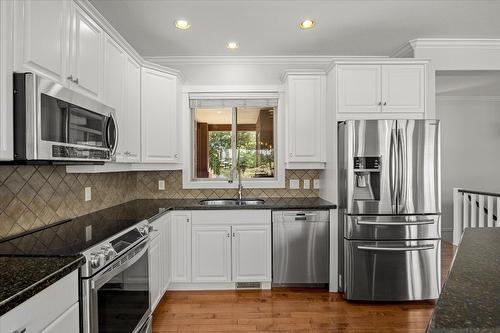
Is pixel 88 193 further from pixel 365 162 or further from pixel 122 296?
pixel 365 162

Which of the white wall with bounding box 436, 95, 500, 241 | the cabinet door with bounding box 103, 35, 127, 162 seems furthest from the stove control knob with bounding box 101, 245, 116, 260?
the white wall with bounding box 436, 95, 500, 241

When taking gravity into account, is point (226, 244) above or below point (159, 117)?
below

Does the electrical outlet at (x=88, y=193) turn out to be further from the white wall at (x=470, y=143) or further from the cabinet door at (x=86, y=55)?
the white wall at (x=470, y=143)

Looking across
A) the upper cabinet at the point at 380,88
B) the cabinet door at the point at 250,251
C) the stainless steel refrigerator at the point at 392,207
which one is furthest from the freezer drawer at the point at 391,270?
the upper cabinet at the point at 380,88

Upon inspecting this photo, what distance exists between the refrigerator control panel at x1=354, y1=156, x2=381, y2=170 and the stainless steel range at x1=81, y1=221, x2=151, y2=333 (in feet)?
6.50

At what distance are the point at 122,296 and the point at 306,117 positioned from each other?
263 centimetres

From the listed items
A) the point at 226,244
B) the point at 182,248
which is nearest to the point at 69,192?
the point at 182,248

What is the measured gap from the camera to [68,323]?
53.9 inches

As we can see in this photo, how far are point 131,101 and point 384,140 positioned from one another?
244 centimetres

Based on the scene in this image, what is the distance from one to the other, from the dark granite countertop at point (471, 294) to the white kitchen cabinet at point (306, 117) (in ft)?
7.99

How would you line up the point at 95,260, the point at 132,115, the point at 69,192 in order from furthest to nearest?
the point at 132,115 < the point at 69,192 < the point at 95,260

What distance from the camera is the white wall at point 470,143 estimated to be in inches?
246

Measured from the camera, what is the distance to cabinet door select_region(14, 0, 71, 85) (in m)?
1.48

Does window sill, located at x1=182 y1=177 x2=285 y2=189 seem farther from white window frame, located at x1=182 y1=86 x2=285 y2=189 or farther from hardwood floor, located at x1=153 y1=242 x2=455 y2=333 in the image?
hardwood floor, located at x1=153 y1=242 x2=455 y2=333
